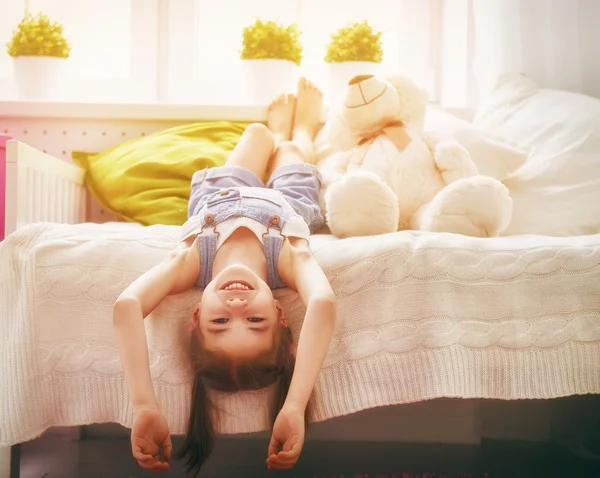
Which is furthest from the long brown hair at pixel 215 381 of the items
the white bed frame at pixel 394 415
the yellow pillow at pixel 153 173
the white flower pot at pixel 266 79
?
the white flower pot at pixel 266 79

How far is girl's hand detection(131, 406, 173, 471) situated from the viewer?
85 cm

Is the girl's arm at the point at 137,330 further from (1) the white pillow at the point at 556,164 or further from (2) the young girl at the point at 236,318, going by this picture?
(1) the white pillow at the point at 556,164

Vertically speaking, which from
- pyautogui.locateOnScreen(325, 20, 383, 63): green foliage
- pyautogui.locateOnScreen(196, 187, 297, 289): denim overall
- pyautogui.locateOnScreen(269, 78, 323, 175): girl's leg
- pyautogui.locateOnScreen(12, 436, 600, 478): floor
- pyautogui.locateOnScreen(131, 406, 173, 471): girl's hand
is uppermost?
pyautogui.locateOnScreen(325, 20, 383, 63): green foliage

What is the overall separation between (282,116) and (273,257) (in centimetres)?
77

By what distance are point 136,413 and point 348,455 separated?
2.12 ft

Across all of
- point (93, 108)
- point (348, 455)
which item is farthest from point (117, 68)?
point (348, 455)

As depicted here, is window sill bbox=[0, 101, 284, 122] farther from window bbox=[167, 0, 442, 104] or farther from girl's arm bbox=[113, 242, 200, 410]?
girl's arm bbox=[113, 242, 200, 410]

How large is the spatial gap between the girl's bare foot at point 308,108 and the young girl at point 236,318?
0.57 metres

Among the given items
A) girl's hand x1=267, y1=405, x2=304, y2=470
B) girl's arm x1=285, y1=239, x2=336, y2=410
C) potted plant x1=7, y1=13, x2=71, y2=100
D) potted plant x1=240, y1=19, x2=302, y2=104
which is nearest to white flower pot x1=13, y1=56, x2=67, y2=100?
potted plant x1=7, y1=13, x2=71, y2=100

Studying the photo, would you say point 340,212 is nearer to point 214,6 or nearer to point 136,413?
point 136,413

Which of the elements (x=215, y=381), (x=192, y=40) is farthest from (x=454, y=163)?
(x=192, y=40)

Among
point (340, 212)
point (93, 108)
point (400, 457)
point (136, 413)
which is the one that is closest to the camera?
point (136, 413)

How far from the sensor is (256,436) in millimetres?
1468

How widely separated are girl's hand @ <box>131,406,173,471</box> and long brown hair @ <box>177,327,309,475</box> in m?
0.04
